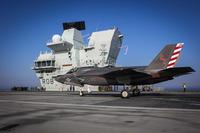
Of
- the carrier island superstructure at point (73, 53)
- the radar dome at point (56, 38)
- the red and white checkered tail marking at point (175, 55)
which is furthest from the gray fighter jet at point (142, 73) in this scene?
the radar dome at point (56, 38)

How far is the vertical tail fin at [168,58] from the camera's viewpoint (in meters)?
24.1

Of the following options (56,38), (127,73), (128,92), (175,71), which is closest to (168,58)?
(175,71)

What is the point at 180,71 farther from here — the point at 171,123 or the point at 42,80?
the point at 42,80


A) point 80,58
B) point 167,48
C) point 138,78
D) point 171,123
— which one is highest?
point 80,58

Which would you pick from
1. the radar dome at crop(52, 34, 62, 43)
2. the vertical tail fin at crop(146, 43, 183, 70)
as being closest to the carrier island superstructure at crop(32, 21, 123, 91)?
the radar dome at crop(52, 34, 62, 43)

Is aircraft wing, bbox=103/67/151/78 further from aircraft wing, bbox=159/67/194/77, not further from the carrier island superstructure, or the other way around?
the carrier island superstructure

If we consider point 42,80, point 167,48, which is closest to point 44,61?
point 42,80

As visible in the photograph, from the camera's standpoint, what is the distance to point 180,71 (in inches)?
850

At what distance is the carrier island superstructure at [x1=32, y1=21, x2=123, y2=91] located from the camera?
2259 inches

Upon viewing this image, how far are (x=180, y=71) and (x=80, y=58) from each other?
42.0 metres

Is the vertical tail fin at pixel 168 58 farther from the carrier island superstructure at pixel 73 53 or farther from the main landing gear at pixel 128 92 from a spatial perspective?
the carrier island superstructure at pixel 73 53

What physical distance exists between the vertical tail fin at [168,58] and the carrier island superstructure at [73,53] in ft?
106

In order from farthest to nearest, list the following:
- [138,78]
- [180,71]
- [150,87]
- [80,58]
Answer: [80,58], [150,87], [138,78], [180,71]

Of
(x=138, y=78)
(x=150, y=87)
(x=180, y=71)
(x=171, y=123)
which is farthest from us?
(x=150, y=87)
